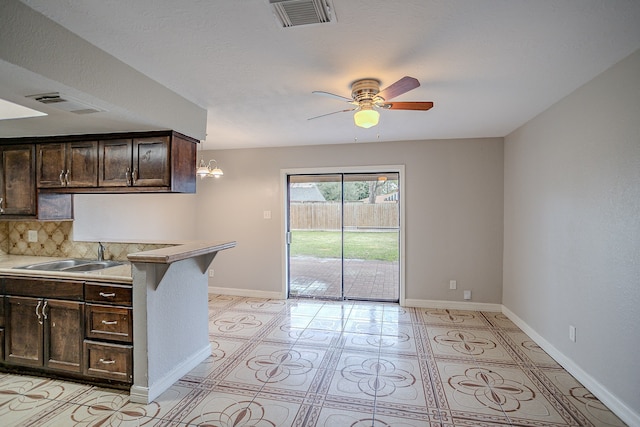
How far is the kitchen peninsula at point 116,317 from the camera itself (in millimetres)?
2393

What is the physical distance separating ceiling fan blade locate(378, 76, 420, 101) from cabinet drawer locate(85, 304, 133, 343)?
2.47m

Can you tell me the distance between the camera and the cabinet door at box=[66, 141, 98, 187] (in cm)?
288

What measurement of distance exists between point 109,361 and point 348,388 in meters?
1.87

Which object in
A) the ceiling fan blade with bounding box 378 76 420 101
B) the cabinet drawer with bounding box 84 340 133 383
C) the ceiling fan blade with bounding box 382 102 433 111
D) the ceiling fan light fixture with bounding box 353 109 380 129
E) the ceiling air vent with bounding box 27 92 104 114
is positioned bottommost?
the cabinet drawer with bounding box 84 340 133 383

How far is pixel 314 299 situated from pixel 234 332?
5.29ft

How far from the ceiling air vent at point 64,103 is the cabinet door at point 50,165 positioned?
3.19 ft

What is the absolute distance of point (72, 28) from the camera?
1758 millimetres

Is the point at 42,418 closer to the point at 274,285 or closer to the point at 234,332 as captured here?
the point at 234,332

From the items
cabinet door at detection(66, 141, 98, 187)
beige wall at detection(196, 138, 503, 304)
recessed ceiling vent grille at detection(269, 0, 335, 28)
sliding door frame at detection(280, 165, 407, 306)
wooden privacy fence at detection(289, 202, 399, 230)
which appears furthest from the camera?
wooden privacy fence at detection(289, 202, 399, 230)

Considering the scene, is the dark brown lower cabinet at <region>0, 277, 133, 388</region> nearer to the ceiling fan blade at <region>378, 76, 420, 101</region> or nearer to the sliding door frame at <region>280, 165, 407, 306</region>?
the ceiling fan blade at <region>378, 76, 420, 101</region>

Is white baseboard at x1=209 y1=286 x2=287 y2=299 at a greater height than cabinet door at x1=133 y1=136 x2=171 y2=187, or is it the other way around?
cabinet door at x1=133 y1=136 x2=171 y2=187

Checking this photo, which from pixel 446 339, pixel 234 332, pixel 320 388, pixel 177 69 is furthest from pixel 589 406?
pixel 177 69

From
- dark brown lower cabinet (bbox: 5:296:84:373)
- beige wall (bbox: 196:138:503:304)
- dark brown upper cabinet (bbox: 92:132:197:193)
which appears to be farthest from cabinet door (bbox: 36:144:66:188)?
beige wall (bbox: 196:138:503:304)

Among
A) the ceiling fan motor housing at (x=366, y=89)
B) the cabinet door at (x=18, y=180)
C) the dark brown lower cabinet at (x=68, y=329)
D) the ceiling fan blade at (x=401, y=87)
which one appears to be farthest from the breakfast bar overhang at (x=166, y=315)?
the ceiling fan blade at (x=401, y=87)
